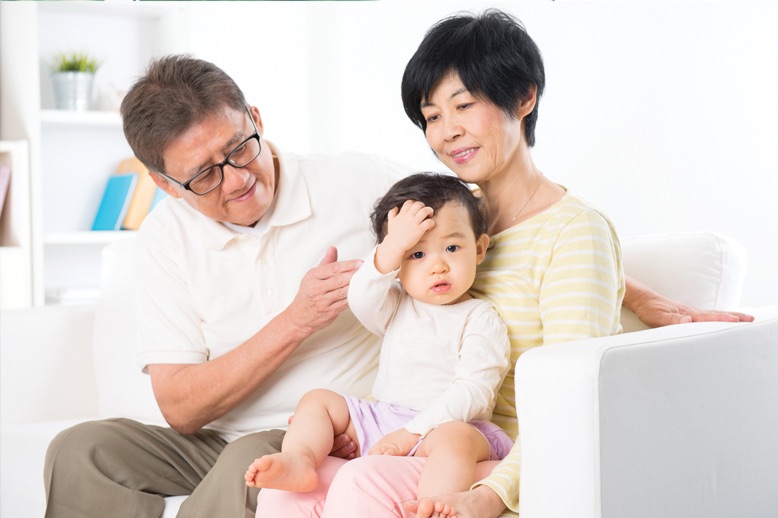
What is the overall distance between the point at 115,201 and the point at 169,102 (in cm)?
225

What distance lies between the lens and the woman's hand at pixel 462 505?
3.91ft

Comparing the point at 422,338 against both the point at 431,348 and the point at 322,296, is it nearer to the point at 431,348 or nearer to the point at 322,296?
the point at 431,348

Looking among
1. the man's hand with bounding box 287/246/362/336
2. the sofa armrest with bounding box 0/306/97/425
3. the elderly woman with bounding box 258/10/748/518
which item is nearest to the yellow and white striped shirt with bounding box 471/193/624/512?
the elderly woman with bounding box 258/10/748/518

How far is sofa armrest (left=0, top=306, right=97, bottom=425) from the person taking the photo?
7.27 feet

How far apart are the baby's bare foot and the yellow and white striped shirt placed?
31 centimetres

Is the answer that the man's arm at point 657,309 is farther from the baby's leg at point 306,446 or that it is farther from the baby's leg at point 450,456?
the baby's leg at point 306,446

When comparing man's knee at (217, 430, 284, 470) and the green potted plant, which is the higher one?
the green potted plant

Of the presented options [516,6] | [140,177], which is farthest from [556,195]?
[140,177]

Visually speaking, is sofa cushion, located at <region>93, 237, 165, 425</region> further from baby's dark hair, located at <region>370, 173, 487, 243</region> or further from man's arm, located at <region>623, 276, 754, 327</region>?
man's arm, located at <region>623, 276, 754, 327</region>

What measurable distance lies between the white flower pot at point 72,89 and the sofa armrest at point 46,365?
1.72 metres

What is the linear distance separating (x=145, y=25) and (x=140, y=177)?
804 mm

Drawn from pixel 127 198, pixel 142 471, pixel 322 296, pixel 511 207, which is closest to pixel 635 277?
pixel 511 207

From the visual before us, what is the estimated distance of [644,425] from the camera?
3.99 ft

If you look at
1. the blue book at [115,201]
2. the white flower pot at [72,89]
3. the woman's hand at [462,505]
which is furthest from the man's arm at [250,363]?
the white flower pot at [72,89]
